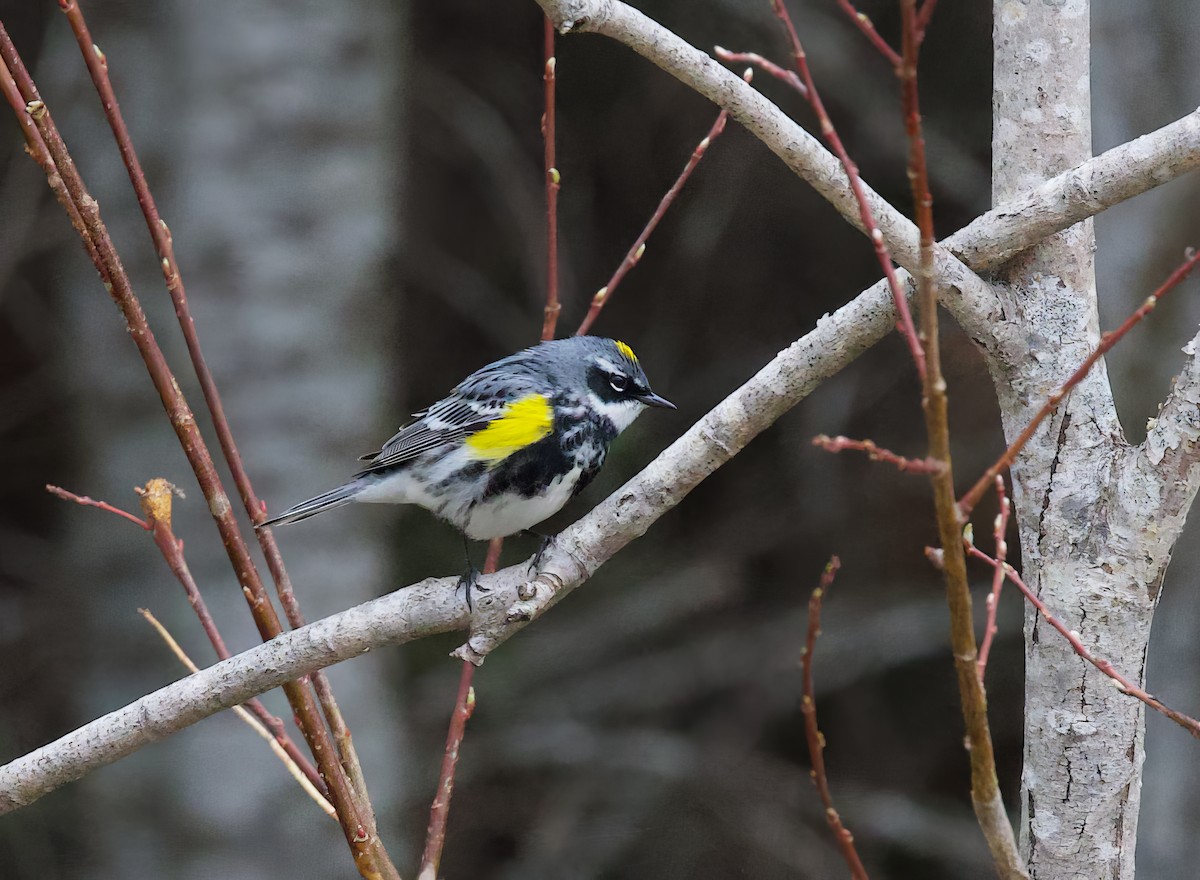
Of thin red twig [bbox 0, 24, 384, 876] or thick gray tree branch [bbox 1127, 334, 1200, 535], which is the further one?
thick gray tree branch [bbox 1127, 334, 1200, 535]

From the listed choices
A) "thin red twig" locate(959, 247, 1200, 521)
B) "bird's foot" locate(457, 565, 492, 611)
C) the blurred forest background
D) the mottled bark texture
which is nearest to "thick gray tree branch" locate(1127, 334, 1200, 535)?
the mottled bark texture

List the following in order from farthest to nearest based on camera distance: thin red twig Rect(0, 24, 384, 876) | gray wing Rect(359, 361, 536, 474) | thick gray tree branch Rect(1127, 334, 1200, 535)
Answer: gray wing Rect(359, 361, 536, 474), thick gray tree branch Rect(1127, 334, 1200, 535), thin red twig Rect(0, 24, 384, 876)

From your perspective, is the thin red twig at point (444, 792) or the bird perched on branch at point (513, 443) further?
the bird perched on branch at point (513, 443)

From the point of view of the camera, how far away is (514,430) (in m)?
2.11

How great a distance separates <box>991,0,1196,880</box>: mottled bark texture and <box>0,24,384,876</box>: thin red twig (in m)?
0.92

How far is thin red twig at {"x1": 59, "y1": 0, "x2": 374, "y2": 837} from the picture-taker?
1.34 meters

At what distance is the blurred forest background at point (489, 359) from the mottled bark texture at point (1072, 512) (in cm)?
153

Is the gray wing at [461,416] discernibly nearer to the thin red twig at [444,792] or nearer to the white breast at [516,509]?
the white breast at [516,509]

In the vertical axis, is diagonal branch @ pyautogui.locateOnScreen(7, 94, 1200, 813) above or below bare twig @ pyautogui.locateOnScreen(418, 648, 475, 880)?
above

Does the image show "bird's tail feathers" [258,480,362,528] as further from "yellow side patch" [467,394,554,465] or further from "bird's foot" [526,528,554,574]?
"bird's foot" [526,528,554,574]

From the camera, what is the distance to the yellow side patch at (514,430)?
2.08 meters

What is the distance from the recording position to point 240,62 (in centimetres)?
328

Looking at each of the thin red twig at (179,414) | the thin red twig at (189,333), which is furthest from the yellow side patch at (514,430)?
the thin red twig at (179,414)

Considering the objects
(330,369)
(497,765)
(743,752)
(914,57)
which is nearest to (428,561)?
(497,765)
